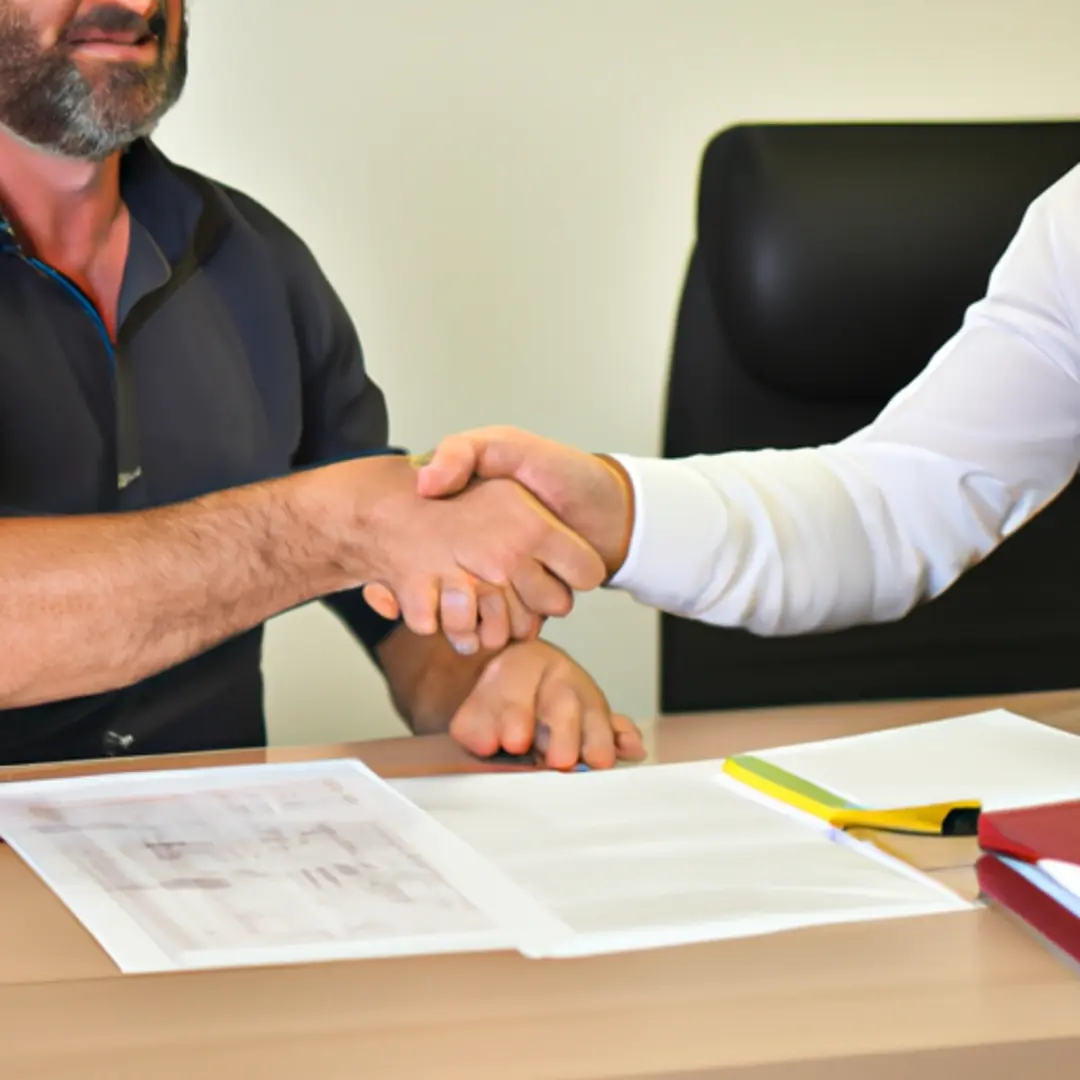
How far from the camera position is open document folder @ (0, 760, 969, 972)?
2.04 feet

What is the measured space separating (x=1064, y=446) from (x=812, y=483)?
0.82 ft

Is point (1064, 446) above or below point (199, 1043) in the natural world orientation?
above

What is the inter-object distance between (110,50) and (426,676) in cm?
76

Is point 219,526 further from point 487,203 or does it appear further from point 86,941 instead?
point 487,203

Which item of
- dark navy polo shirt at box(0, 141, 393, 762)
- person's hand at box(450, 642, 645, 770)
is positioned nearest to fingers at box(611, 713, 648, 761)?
person's hand at box(450, 642, 645, 770)

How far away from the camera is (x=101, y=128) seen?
59.7 inches

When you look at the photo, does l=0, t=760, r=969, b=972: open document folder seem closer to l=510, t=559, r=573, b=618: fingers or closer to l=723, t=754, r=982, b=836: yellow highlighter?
l=723, t=754, r=982, b=836: yellow highlighter

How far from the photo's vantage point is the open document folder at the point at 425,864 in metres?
0.62

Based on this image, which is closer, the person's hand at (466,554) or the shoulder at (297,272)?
the person's hand at (466,554)

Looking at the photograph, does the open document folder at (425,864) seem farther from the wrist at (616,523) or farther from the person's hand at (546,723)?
the wrist at (616,523)

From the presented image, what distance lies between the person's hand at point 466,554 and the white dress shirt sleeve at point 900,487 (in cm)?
5

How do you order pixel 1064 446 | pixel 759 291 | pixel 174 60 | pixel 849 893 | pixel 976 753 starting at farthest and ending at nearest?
pixel 174 60, pixel 759 291, pixel 1064 446, pixel 976 753, pixel 849 893

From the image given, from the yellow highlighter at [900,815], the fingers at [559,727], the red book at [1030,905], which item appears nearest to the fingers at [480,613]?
the fingers at [559,727]

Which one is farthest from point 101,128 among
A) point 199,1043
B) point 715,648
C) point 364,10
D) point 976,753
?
point 199,1043
